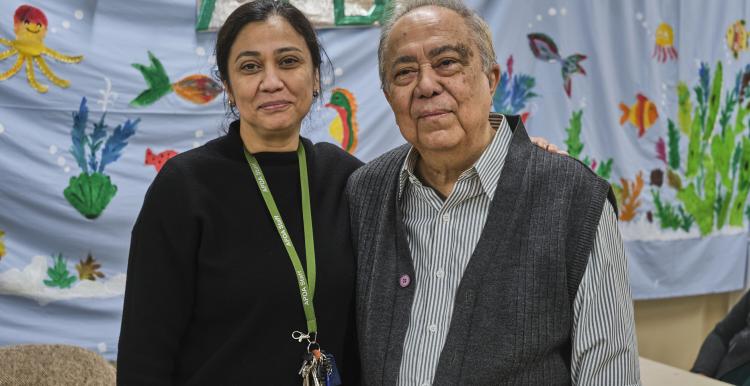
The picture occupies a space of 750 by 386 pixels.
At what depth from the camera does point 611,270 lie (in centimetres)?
149

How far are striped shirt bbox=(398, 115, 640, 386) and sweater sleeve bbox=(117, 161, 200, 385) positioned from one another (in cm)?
51

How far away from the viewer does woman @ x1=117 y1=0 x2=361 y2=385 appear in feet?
5.31

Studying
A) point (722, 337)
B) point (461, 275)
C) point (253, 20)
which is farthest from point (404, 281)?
point (722, 337)

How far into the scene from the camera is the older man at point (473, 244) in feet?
4.89

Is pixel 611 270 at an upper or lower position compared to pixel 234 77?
lower

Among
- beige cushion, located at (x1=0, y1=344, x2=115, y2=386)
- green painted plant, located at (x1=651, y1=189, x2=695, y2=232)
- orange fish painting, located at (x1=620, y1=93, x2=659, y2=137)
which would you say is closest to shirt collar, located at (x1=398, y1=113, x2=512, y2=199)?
beige cushion, located at (x1=0, y1=344, x2=115, y2=386)

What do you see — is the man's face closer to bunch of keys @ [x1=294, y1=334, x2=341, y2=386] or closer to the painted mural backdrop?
bunch of keys @ [x1=294, y1=334, x2=341, y2=386]

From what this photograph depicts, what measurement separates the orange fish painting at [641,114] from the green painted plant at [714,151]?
16 cm

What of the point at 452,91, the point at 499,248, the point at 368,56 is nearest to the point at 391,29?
the point at 452,91

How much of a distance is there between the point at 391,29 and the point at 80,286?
5.44 feet

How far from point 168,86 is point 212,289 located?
1.41 m

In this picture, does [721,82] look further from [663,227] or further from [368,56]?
[368,56]

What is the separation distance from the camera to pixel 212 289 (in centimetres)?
163

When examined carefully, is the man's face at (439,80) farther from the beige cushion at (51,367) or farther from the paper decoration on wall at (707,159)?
the paper decoration on wall at (707,159)
